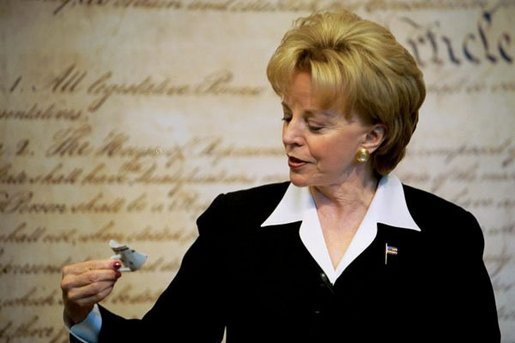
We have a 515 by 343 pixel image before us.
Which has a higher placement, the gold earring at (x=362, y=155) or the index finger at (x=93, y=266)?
the gold earring at (x=362, y=155)

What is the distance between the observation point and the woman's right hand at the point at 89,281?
3.74ft

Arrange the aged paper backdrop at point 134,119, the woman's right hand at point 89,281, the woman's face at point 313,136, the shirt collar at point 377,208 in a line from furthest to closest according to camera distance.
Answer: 1. the aged paper backdrop at point 134,119
2. the shirt collar at point 377,208
3. the woman's face at point 313,136
4. the woman's right hand at point 89,281

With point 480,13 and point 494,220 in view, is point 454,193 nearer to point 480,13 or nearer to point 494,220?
point 494,220

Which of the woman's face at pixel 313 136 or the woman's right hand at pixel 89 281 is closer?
the woman's right hand at pixel 89 281

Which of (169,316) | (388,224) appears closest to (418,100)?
(388,224)

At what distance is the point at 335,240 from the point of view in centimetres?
135

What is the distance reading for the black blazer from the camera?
1.29m

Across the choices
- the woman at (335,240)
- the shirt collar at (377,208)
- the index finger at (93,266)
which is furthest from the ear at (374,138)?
the index finger at (93,266)

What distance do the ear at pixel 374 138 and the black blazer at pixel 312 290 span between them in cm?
14

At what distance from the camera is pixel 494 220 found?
195cm

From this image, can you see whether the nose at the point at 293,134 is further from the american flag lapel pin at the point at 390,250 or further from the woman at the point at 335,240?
the american flag lapel pin at the point at 390,250

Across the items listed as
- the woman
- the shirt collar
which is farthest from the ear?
the shirt collar

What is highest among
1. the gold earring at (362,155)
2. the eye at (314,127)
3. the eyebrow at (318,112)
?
the eyebrow at (318,112)

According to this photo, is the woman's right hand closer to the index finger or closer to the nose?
the index finger
